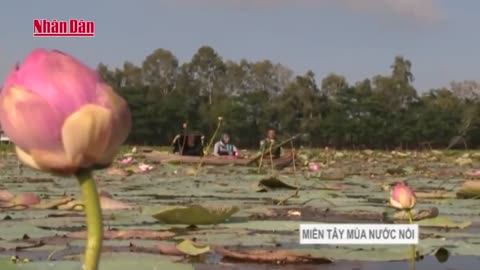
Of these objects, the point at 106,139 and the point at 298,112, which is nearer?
the point at 106,139

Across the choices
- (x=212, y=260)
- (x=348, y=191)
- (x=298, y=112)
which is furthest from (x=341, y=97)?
Answer: (x=212, y=260)

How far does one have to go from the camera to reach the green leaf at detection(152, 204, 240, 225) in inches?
64.2

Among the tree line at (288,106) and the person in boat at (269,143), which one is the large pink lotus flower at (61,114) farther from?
the tree line at (288,106)

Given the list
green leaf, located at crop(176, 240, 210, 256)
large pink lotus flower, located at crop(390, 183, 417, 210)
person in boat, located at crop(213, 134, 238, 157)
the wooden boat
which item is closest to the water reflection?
green leaf, located at crop(176, 240, 210, 256)

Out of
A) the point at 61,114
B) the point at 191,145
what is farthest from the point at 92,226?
the point at 191,145

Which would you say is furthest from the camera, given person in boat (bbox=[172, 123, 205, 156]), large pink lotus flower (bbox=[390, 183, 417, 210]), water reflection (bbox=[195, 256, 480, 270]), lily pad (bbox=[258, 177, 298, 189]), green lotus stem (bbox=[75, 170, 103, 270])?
person in boat (bbox=[172, 123, 205, 156])

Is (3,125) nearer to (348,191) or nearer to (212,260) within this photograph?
(212,260)

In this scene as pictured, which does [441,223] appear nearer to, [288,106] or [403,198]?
[403,198]

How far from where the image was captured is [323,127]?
106ft

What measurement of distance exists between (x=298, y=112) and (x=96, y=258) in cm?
3432

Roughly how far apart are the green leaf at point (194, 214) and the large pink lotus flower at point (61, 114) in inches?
46.0

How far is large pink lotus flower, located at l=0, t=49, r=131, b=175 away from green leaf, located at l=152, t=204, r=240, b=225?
3.83 ft

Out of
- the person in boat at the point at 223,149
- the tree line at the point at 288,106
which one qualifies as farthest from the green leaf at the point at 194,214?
the tree line at the point at 288,106

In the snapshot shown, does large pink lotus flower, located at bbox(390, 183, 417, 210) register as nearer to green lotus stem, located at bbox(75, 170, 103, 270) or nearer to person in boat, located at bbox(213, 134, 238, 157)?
green lotus stem, located at bbox(75, 170, 103, 270)
